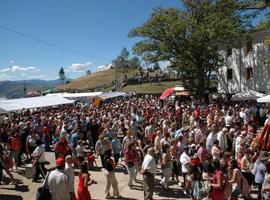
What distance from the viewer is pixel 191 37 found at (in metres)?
35.2

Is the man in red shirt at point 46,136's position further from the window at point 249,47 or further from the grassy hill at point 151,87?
the grassy hill at point 151,87

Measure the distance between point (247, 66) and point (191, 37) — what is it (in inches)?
305

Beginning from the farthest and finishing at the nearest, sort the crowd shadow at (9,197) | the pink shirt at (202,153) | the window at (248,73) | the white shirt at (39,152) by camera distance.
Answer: the window at (248,73)
the white shirt at (39,152)
the pink shirt at (202,153)
the crowd shadow at (9,197)

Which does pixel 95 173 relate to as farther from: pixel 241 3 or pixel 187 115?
pixel 241 3

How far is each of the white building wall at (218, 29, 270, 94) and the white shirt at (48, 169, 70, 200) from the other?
3091cm

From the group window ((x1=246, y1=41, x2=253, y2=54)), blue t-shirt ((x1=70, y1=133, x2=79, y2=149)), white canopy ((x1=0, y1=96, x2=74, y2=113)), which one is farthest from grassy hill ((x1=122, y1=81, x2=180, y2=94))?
blue t-shirt ((x1=70, y1=133, x2=79, y2=149))

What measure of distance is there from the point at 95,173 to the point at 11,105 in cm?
1139

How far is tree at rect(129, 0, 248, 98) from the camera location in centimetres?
3431

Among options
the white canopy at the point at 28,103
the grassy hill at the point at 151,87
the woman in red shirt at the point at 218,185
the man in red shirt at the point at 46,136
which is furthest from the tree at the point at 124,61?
the woman in red shirt at the point at 218,185

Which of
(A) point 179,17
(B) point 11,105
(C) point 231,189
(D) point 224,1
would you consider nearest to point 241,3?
(D) point 224,1

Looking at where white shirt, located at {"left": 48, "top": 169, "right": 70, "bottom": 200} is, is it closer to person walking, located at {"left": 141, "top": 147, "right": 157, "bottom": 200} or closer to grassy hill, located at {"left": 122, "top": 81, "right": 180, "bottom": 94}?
person walking, located at {"left": 141, "top": 147, "right": 157, "bottom": 200}

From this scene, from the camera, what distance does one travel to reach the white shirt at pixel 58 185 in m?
7.59

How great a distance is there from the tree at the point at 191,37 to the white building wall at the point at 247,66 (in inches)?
89.0

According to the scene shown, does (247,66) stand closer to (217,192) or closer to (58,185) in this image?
(217,192)
